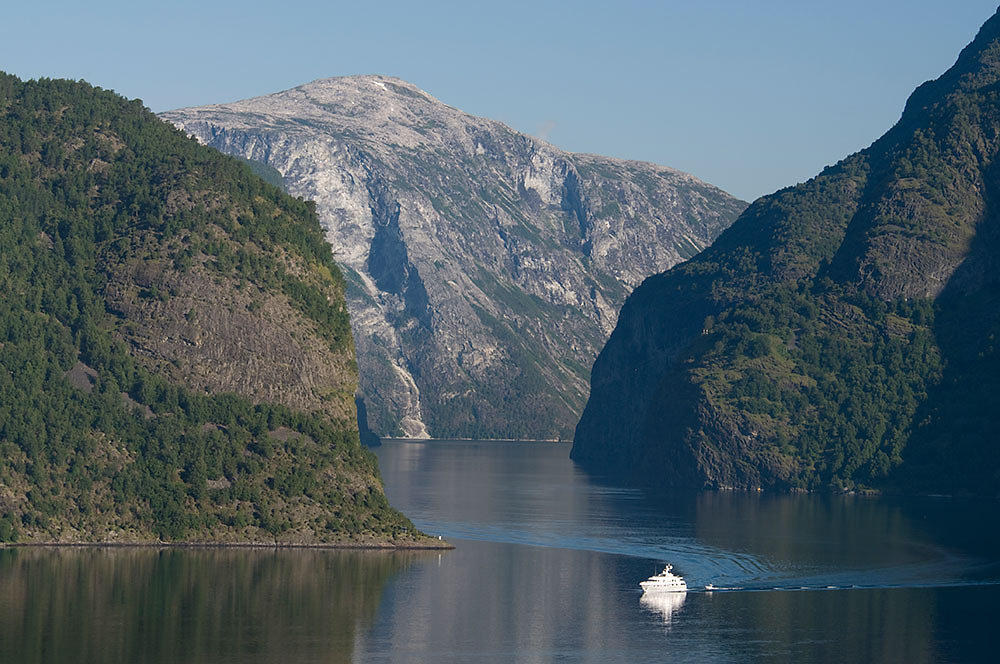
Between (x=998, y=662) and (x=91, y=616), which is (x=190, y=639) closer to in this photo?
(x=91, y=616)

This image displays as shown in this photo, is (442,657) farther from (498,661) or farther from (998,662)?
(998,662)

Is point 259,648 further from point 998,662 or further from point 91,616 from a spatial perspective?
point 998,662

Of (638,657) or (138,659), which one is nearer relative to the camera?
(138,659)

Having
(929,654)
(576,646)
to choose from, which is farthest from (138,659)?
(929,654)

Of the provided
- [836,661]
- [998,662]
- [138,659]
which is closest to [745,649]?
[836,661]

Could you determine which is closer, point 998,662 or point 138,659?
point 138,659

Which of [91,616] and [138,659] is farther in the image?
[91,616]

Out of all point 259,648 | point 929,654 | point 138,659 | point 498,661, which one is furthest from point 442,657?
point 929,654
